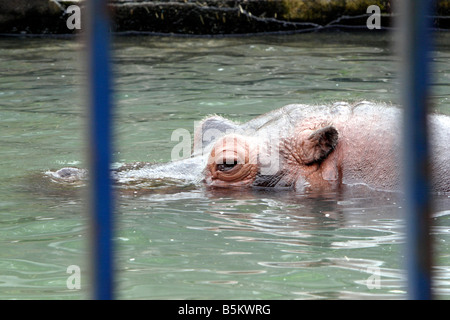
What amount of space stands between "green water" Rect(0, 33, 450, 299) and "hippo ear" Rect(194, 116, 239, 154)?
51 centimetres

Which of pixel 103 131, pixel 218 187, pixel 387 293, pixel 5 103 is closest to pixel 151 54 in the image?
pixel 5 103

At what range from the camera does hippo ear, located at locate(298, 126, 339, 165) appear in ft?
15.3

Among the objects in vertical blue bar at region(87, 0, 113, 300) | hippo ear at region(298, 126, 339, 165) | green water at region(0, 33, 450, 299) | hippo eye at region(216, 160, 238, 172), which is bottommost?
green water at region(0, 33, 450, 299)

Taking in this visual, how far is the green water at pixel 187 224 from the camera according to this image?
331 centimetres

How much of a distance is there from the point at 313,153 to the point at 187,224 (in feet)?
2.97

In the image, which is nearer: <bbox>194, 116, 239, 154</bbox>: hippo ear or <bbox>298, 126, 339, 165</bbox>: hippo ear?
<bbox>298, 126, 339, 165</bbox>: hippo ear

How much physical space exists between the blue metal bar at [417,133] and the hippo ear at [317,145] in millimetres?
3412

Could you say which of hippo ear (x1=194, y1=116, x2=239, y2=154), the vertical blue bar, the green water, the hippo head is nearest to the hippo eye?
the hippo head

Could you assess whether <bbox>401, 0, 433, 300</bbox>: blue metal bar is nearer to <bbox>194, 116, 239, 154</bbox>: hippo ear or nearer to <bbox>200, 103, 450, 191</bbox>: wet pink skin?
<bbox>200, 103, 450, 191</bbox>: wet pink skin

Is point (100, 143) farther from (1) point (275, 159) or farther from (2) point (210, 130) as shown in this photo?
(2) point (210, 130)

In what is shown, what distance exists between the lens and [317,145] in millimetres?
4715

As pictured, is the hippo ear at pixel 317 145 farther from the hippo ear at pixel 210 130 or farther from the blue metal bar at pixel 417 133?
the blue metal bar at pixel 417 133

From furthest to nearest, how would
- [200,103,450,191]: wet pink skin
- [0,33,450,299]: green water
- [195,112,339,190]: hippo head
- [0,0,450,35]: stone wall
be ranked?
[0,0,450,35]: stone wall, [195,112,339,190]: hippo head, [200,103,450,191]: wet pink skin, [0,33,450,299]: green water

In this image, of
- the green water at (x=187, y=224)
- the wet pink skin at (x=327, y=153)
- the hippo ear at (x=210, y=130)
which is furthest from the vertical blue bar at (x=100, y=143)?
the hippo ear at (x=210, y=130)
